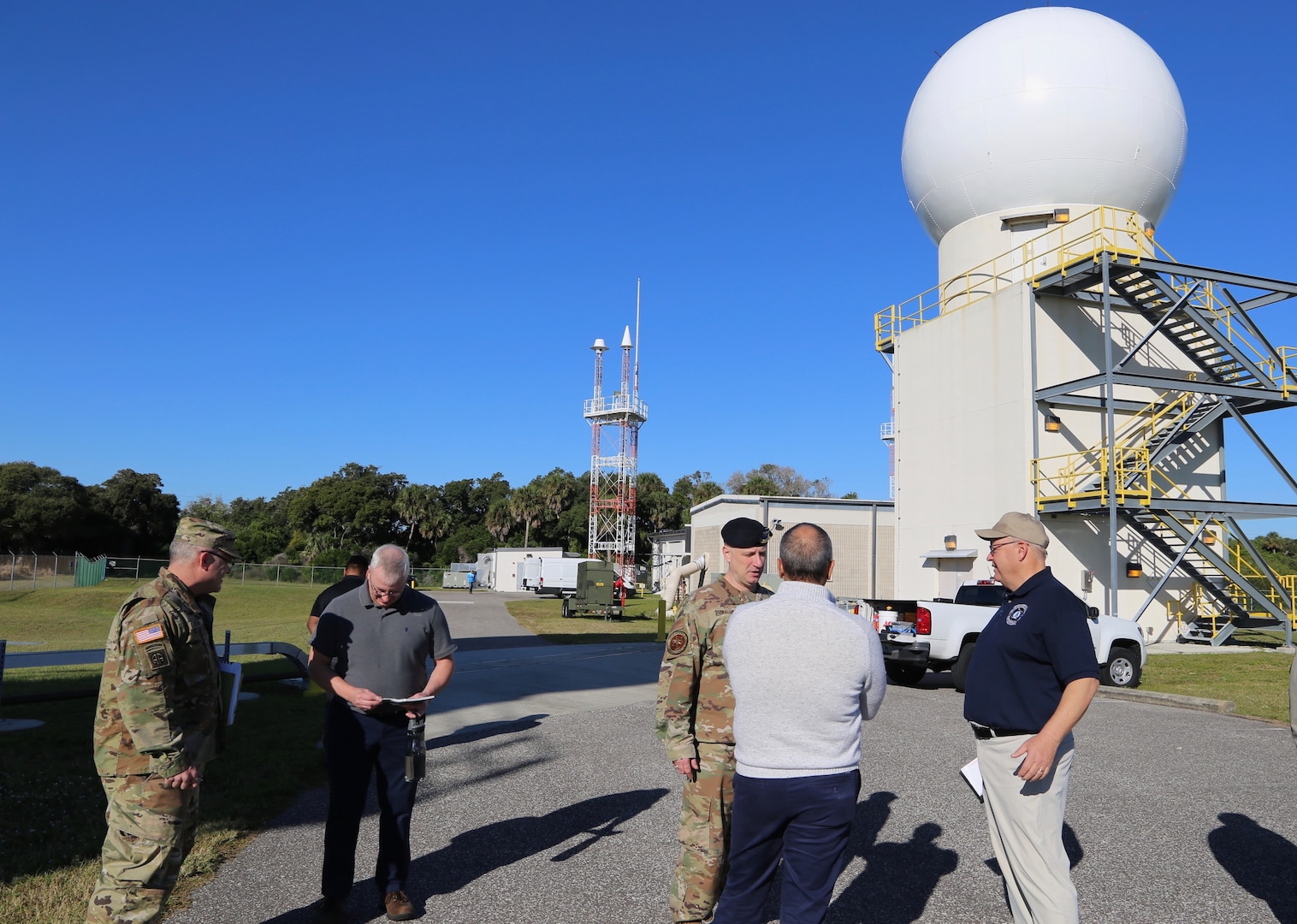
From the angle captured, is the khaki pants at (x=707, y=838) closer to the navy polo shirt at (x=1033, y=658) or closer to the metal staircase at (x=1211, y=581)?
the navy polo shirt at (x=1033, y=658)

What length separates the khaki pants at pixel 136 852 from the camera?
3.41 metres

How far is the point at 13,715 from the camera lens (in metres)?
9.04

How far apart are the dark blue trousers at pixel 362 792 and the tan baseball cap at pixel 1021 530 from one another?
298 cm

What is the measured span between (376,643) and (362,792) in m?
0.74

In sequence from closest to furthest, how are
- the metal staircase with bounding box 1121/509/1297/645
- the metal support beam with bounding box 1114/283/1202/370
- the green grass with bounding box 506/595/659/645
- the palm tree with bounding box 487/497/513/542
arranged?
the metal support beam with bounding box 1114/283/1202/370 → the metal staircase with bounding box 1121/509/1297/645 → the green grass with bounding box 506/595/659/645 → the palm tree with bounding box 487/497/513/542

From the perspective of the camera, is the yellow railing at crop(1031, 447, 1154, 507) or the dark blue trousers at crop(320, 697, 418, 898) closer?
the dark blue trousers at crop(320, 697, 418, 898)

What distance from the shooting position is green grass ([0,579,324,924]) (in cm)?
457

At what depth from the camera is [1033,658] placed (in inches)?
146

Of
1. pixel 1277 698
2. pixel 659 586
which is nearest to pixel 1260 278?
pixel 1277 698

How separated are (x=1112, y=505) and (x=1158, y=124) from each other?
413 inches

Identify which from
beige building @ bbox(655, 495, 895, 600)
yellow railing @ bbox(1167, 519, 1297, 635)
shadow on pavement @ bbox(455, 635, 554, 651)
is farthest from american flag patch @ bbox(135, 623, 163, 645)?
beige building @ bbox(655, 495, 895, 600)

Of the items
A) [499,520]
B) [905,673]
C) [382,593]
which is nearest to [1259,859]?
[382,593]

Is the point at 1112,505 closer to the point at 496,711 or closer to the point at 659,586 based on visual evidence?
the point at 496,711

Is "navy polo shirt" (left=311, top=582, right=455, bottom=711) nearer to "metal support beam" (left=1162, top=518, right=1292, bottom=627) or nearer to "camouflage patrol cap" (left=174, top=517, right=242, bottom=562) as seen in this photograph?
"camouflage patrol cap" (left=174, top=517, right=242, bottom=562)
